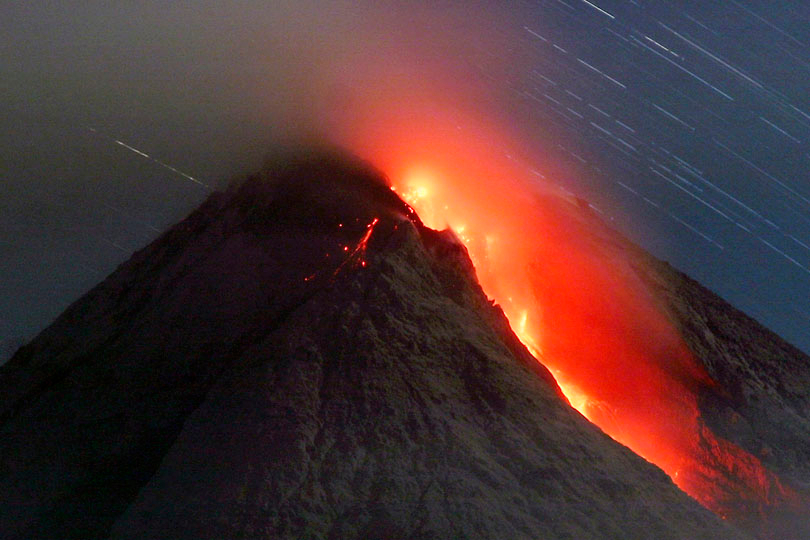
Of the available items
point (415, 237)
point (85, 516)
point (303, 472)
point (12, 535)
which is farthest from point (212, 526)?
point (415, 237)

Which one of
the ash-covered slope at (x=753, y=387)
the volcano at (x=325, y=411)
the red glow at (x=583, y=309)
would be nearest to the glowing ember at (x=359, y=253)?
the volcano at (x=325, y=411)

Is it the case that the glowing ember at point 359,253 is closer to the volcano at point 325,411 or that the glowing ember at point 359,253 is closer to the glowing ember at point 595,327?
the volcano at point 325,411

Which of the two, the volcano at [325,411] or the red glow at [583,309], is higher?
the red glow at [583,309]

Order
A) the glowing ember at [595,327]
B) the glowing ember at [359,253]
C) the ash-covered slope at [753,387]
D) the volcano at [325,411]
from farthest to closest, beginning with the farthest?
1. the glowing ember at [595,327]
2. the ash-covered slope at [753,387]
3. the glowing ember at [359,253]
4. the volcano at [325,411]

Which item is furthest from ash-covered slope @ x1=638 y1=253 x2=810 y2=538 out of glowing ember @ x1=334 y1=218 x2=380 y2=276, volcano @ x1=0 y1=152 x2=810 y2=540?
glowing ember @ x1=334 y1=218 x2=380 y2=276

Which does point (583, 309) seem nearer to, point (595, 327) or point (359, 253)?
point (595, 327)

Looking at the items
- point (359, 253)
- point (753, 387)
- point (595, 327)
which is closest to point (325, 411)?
point (359, 253)

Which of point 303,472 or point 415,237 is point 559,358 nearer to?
point 415,237
